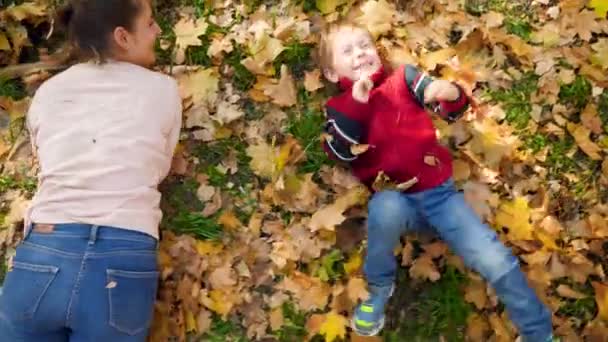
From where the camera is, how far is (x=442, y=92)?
11.7 ft

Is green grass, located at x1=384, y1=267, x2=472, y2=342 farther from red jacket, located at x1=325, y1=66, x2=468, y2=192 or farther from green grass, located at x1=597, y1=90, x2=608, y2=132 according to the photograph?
green grass, located at x1=597, y1=90, x2=608, y2=132

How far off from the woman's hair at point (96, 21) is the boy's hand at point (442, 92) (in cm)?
143

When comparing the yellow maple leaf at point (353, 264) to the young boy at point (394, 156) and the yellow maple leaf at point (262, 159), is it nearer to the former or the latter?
the young boy at point (394, 156)

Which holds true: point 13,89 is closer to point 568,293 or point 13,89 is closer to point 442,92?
point 442,92

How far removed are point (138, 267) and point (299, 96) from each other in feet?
4.50

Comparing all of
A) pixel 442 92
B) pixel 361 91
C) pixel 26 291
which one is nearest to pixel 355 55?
pixel 361 91

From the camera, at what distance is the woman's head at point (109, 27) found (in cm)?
363

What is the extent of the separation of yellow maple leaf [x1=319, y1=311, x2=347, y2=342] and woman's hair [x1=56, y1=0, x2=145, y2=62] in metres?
1.67

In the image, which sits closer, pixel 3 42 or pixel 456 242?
pixel 456 242

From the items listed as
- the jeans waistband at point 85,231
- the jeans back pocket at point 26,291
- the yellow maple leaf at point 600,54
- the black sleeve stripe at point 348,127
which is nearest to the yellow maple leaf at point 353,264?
the black sleeve stripe at point 348,127

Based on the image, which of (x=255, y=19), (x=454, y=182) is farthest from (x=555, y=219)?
(x=255, y=19)

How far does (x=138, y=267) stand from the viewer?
347 centimetres

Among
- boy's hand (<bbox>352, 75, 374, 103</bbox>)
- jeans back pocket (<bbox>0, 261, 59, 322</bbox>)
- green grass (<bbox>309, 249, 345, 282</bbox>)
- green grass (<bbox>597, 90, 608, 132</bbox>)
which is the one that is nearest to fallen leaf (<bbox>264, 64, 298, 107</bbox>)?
boy's hand (<bbox>352, 75, 374, 103</bbox>)

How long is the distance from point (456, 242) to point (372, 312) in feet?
1.71
